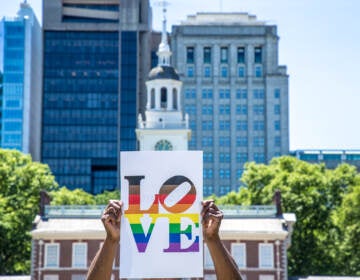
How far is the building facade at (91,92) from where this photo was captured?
129625 millimetres

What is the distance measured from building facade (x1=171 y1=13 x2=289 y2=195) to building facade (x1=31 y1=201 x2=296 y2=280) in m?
76.7

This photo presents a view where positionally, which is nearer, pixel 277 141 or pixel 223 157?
pixel 277 141

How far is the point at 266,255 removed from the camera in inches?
2253

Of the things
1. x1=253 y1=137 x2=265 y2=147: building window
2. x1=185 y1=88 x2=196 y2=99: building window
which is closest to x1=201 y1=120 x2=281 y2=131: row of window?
x1=253 y1=137 x2=265 y2=147: building window

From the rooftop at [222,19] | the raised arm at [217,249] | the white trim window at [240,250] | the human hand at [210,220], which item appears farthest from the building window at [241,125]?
the raised arm at [217,249]

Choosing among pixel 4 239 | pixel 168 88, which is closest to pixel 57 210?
pixel 4 239

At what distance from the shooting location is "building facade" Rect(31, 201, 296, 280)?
56.1 meters

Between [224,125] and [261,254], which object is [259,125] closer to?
[224,125]

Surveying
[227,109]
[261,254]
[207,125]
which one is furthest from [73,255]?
[227,109]

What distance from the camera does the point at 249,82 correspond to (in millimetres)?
138250

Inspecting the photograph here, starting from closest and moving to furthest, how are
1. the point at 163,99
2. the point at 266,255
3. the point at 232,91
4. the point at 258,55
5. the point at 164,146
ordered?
the point at 266,255
the point at 164,146
the point at 163,99
the point at 232,91
the point at 258,55

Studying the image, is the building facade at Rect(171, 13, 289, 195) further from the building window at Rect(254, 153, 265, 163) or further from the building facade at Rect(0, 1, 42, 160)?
the building facade at Rect(0, 1, 42, 160)

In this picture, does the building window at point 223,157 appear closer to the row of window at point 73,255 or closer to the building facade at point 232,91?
the building facade at point 232,91

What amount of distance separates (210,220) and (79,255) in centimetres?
4544
